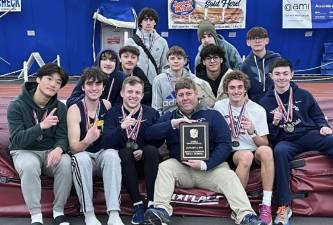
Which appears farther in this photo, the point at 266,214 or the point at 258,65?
the point at 258,65

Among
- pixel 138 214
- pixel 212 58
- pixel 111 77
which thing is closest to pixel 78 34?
pixel 111 77

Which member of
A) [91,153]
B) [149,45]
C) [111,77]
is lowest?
[91,153]

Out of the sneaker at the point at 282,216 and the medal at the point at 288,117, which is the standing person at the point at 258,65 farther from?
the sneaker at the point at 282,216

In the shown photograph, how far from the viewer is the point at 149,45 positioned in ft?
20.8

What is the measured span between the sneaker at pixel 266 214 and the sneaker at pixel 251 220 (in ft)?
0.43

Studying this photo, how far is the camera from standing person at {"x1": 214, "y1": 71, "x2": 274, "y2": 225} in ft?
13.8

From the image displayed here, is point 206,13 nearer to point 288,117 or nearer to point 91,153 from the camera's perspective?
point 288,117

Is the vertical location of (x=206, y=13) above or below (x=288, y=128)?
above

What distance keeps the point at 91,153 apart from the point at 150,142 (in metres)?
0.51

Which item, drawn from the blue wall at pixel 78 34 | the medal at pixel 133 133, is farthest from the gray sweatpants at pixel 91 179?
the blue wall at pixel 78 34

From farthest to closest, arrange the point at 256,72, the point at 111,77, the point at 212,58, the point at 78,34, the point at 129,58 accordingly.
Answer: the point at 78,34, the point at 256,72, the point at 129,58, the point at 212,58, the point at 111,77

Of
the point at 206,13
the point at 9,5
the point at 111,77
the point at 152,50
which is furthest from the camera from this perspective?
the point at 206,13

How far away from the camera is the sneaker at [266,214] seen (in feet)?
13.4

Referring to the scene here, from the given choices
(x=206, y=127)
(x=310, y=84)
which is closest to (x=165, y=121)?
(x=206, y=127)
